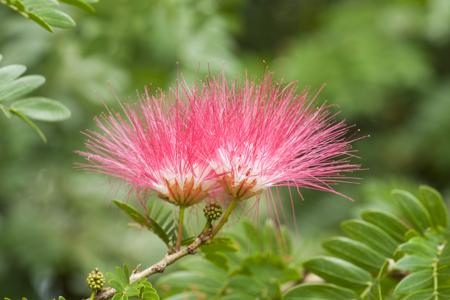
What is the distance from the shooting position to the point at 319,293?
5.84 feet

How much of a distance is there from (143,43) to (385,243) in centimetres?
207

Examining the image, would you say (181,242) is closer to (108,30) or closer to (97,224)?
(108,30)

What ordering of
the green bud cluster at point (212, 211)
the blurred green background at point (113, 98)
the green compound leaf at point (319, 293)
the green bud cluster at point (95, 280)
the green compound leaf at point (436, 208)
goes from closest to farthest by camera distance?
the green bud cluster at point (95, 280)
the green bud cluster at point (212, 211)
the green compound leaf at point (319, 293)
the green compound leaf at point (436, 208)
the blurred green background at point (113, 98)

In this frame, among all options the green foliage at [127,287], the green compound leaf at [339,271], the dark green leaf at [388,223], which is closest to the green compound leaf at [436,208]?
the dark green leaf at [388,223]

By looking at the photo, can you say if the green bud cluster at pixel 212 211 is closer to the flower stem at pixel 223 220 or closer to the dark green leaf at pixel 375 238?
the flower stem at pixel 223 220

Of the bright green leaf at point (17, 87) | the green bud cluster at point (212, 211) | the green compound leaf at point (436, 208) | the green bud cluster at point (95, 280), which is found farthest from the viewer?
the green compound leaf at point (436, 208)

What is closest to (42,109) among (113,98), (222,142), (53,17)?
(53,17)

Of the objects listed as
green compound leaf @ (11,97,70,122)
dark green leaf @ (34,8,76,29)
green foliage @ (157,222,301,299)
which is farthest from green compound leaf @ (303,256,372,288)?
dark green leaf @ (34,8,76,29)

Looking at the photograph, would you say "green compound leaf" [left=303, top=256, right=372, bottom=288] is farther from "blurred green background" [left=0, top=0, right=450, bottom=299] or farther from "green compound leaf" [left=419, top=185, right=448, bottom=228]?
"blurred green background" [left=0, top=0, right=450, bottom=299]

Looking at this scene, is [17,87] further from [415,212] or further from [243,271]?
[415,212]

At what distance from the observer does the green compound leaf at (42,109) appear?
1.66m

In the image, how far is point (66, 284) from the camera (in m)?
3.54

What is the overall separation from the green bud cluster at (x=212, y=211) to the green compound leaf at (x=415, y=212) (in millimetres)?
566

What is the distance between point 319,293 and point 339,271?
0.27 ft
